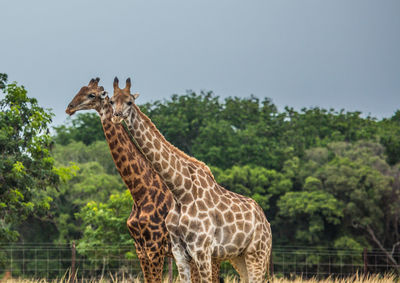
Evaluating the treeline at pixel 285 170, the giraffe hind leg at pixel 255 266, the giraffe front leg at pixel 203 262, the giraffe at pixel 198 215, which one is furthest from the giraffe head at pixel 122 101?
the treeline at pixel 285 170

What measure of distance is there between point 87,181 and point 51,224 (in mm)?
3560

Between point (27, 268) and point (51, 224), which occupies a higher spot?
point (51, 224)

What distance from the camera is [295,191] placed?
3497cm

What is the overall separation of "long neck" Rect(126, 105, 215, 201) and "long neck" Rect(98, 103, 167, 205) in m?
1.20

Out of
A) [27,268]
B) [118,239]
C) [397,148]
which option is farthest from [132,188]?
[397,148]

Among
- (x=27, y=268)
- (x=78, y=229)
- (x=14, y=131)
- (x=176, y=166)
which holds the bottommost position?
(x=27, y=268)

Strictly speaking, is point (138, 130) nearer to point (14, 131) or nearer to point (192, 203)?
point (192, 203)

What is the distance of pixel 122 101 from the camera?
7.52 metres

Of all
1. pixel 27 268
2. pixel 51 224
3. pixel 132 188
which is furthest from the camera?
pixel 51 224

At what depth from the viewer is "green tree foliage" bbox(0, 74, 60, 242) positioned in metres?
13.9

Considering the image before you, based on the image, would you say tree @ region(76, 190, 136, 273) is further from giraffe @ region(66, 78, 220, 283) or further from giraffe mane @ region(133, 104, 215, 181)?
giraffe mane @ region(133, 104, 215, 181)

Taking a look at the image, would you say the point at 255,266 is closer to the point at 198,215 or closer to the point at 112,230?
the point at 198,215

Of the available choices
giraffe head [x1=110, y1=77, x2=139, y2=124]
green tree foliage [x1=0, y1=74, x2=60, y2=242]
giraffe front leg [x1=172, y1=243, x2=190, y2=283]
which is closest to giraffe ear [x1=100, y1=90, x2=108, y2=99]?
giraffe head [x1=110, y1=77, x2=139, y2=124]

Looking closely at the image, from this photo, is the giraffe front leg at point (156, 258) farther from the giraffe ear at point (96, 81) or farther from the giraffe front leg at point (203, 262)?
the giraffe ear at point (96, 81)
